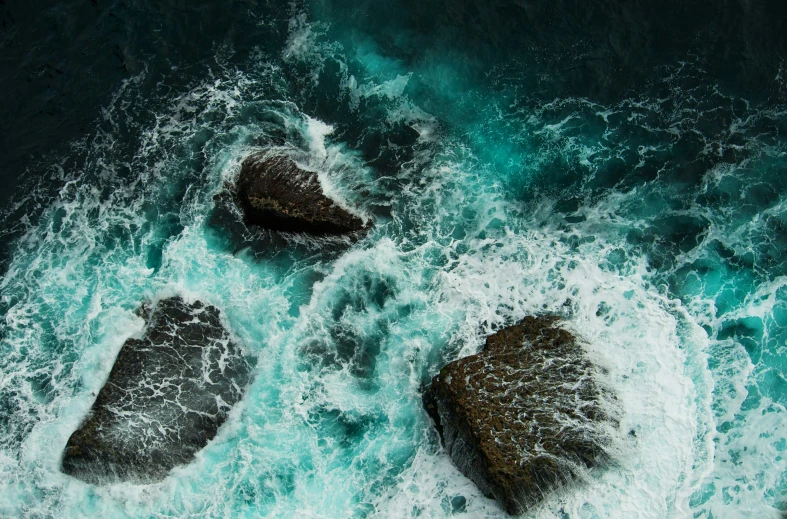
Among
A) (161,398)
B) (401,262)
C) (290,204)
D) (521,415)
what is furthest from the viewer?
(290,204)

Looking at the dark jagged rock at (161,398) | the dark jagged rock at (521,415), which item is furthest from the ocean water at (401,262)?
the dark jagged rock at (521,415)

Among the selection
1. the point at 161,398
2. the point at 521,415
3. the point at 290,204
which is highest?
the point at 290,204

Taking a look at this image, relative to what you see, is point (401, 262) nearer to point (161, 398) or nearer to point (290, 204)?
point (290, 204)

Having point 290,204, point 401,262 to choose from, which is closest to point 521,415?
point 401,262

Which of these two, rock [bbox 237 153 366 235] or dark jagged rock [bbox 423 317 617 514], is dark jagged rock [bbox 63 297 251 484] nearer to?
rock [bbox 237 153 366 235]

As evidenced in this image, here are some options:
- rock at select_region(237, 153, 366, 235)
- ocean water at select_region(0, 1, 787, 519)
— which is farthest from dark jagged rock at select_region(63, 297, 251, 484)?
rock at select_region(237, 153, 366, 235)

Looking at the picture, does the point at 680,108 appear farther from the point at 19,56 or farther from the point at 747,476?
the point at 19,56
